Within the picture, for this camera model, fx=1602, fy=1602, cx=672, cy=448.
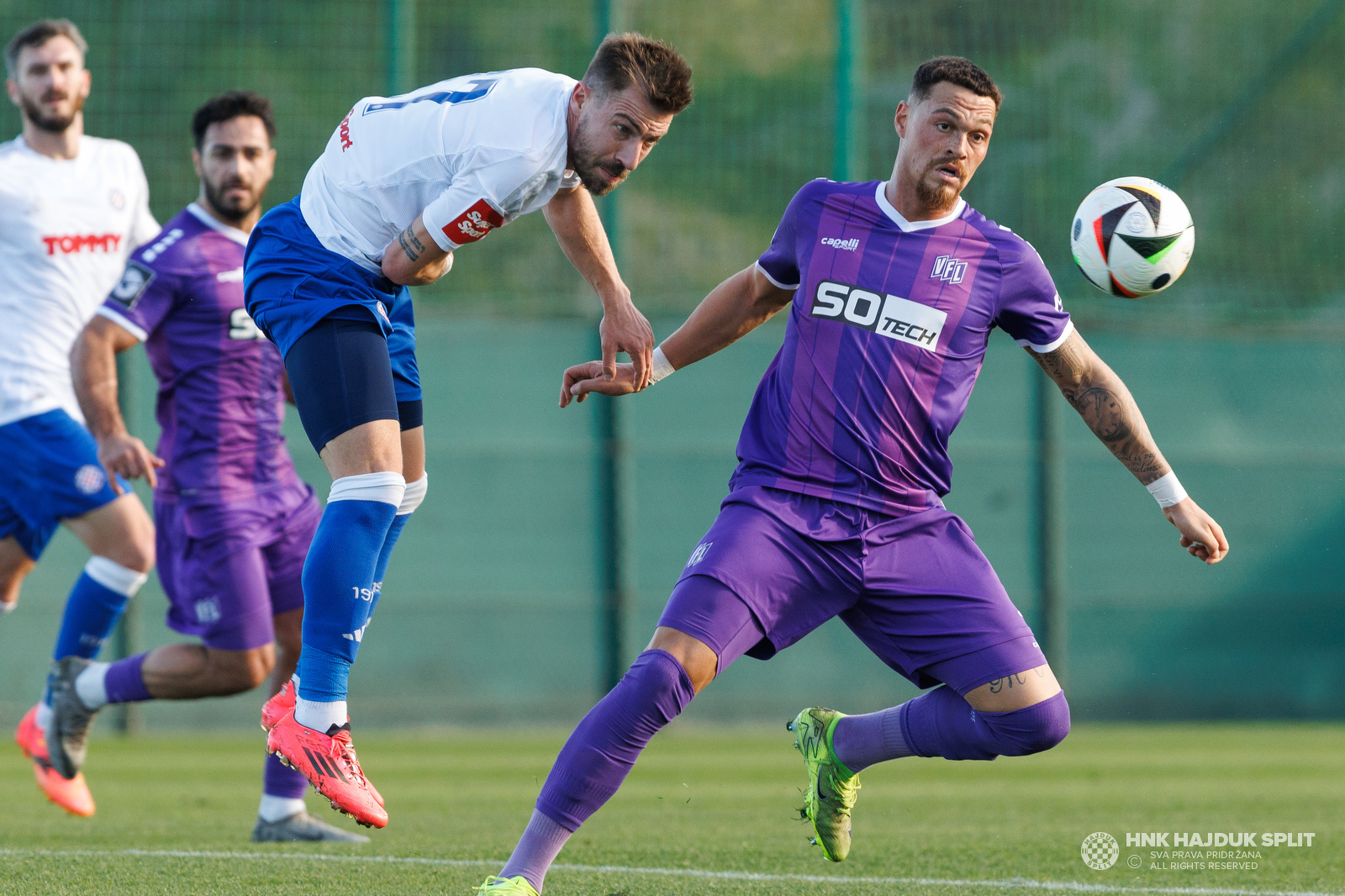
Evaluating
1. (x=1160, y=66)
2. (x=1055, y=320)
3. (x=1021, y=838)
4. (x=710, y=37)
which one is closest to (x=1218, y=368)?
(x=1160, y=66)

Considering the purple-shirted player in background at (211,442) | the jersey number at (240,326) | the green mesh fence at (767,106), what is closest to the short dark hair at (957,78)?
the purple-shirted player in background at (211,442)

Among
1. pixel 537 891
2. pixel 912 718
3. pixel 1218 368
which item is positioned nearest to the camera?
pixel 537 891

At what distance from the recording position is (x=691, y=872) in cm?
522

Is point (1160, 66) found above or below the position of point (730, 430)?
above

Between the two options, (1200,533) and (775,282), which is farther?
(775,282)

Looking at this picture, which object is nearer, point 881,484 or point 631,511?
point 881,484

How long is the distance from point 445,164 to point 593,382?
0.75 metres

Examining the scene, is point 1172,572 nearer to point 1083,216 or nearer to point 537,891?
point 1083,216

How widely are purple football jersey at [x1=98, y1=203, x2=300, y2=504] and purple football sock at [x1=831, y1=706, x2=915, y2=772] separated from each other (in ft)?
9.34

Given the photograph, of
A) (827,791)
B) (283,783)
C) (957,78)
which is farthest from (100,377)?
(957,78)

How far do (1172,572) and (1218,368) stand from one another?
187cm

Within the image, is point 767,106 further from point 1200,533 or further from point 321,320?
point 321,320

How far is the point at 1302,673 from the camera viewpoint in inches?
531

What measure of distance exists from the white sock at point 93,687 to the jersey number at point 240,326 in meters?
1.48
